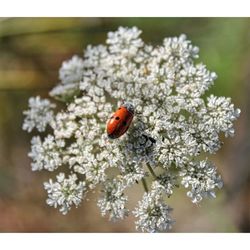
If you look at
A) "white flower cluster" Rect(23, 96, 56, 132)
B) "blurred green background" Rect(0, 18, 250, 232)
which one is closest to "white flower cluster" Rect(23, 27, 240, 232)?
"white flower cluster" Rect(23, 96, 56, 132)

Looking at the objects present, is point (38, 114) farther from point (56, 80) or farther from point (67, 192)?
point (56, 80)

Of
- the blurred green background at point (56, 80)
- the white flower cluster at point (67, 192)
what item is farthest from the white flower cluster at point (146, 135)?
the blurred green background at point (56, 80)

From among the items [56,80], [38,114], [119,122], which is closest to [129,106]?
[119,122]

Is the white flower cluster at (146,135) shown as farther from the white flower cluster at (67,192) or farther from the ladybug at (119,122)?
the ladybug at (119,122)
